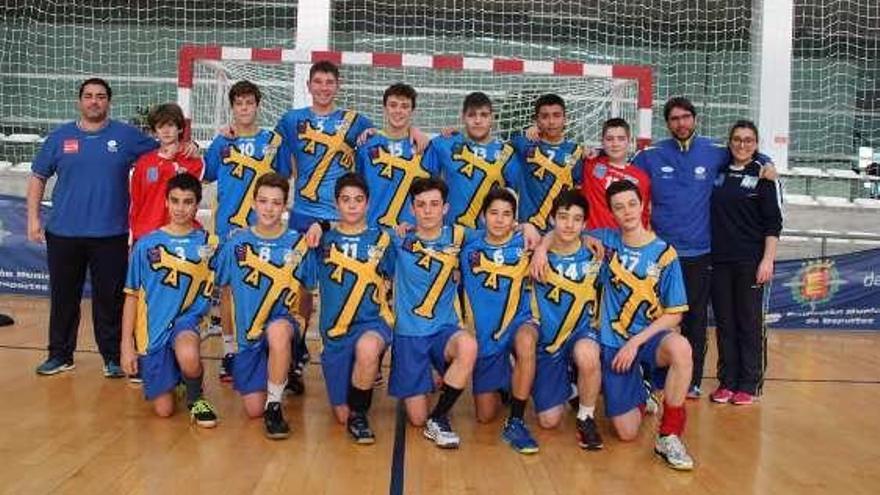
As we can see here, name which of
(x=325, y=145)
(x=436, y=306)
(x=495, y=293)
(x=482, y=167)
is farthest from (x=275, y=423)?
(x=482, y=167)

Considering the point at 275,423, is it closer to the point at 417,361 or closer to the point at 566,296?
the point at 417,361

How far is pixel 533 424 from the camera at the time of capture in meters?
3.68

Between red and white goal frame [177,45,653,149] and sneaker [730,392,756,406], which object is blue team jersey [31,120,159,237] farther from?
sneaker [730,392,756,406]

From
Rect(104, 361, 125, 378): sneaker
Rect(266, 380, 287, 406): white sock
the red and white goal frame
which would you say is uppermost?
the red and white goal frame

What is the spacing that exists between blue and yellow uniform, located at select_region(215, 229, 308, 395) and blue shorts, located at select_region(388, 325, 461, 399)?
0.50 meters

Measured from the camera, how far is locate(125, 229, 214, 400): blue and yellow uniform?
3594mm

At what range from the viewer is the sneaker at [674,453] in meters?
3.05

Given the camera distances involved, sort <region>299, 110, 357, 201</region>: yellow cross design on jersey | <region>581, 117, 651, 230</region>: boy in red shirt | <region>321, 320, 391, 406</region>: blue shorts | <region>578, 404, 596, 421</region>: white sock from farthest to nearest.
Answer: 1. <region>299, 110, 357, 201</region>: yellow cross design on jersey
2. <region>581, 117, 651, 230</region>: boy in red shirt
3. <region>321, 320, 391, 406</region>: blue shorts
4. <region>578, 404, 596, 421</region>: white sock

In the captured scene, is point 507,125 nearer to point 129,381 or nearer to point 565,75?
point 565,75

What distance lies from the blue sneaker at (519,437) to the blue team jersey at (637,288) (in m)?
0.51

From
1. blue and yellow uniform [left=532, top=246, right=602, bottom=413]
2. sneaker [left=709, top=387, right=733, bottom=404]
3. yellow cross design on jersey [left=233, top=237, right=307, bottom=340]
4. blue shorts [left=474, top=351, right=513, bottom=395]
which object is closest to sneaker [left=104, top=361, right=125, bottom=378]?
yellow cross design on jersey [left=233, top=237, right=307, bottom=340]

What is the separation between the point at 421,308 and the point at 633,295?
91 centimetres

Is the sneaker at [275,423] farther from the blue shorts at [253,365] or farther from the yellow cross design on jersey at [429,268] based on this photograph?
the yellow cross design on jersey at [429,268]

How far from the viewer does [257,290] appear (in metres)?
3.53
